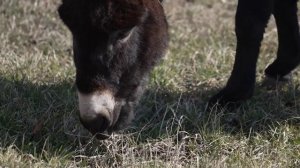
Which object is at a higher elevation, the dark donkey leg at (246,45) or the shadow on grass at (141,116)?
the dark donkey leg at (246,45)

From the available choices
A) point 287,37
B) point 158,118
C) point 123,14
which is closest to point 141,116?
point 158,118

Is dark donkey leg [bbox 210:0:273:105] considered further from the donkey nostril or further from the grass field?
the donkey nostril

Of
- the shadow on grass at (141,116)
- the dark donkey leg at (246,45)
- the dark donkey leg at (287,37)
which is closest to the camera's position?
the shadow on grass at (141,116)

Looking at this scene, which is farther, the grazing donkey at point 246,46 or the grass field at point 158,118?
the grazing donkey at point 246,46

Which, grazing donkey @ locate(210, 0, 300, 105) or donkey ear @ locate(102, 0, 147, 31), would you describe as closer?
donkey ear @ locate(102, 0, 147, 31)

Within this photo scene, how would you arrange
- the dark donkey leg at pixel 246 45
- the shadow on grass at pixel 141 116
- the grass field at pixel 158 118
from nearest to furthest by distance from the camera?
the grass field at pixel 158 118
the shadow on grass at pixel 141 116
the dark donkey leg at pixel 246 45

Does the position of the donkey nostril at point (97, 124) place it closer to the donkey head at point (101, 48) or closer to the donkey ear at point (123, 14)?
the donkey head at point (101, 48)

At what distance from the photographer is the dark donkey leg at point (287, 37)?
13.0 ft

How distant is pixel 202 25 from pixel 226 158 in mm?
2704

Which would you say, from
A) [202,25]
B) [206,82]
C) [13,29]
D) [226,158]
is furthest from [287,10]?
[13,29]

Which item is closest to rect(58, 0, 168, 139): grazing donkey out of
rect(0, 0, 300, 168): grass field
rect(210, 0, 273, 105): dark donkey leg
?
rect(0, 0, 300, 168): grass field

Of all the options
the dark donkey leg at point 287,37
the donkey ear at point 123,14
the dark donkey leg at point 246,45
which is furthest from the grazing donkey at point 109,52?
the dark donkey leg at point 287,37

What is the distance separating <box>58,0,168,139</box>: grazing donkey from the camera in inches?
108

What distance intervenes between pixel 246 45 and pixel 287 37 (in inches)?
22.1
